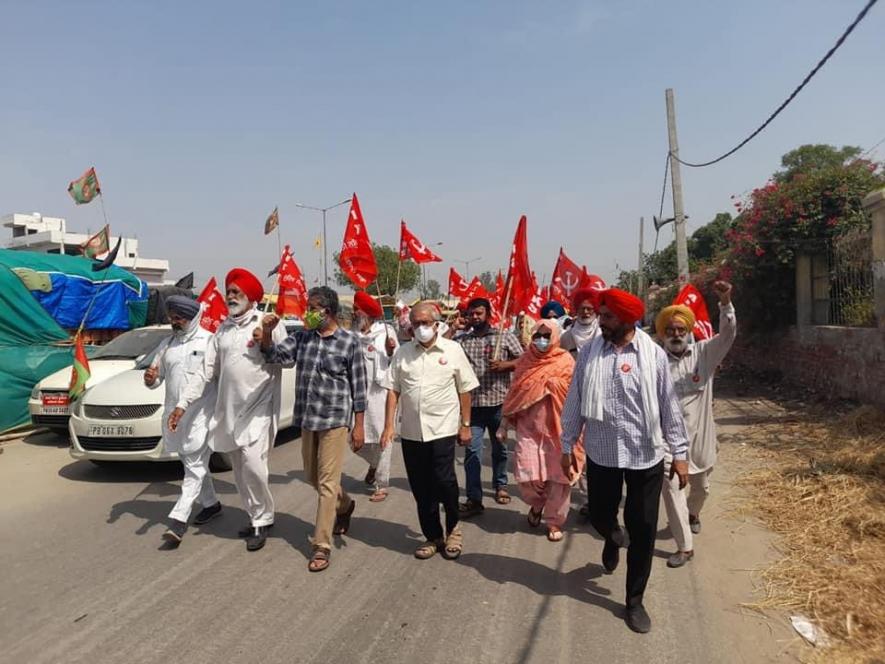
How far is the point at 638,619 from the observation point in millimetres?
3275

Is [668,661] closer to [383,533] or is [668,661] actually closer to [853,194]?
[383,533]

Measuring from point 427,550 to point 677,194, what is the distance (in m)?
12.4

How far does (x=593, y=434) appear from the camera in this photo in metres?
3.49

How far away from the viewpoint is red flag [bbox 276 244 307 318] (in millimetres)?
9102

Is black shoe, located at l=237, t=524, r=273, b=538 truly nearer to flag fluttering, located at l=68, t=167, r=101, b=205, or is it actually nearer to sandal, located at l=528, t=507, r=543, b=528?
sandal, located at l=528, t=507, r=543, b=528

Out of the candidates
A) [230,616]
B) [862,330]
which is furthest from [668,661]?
[862,330]

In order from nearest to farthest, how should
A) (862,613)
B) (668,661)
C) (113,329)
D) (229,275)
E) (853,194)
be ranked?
(668,661) → (862,613) → (229,275) → (853,194) → (113,329)

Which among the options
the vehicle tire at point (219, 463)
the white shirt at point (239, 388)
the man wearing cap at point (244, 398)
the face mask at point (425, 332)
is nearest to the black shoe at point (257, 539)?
the man wearing cap at point (244, 398)

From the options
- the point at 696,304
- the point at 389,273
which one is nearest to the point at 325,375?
the point at 696,304

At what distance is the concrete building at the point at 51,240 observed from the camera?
52.3m

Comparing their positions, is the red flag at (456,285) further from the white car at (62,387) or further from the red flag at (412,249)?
the white car at (62,387)

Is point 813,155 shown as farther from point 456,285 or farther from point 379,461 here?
point 379,461

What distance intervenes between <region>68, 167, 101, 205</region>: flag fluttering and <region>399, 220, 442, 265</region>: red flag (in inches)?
241

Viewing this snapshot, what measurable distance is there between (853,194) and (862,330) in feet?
9.93
